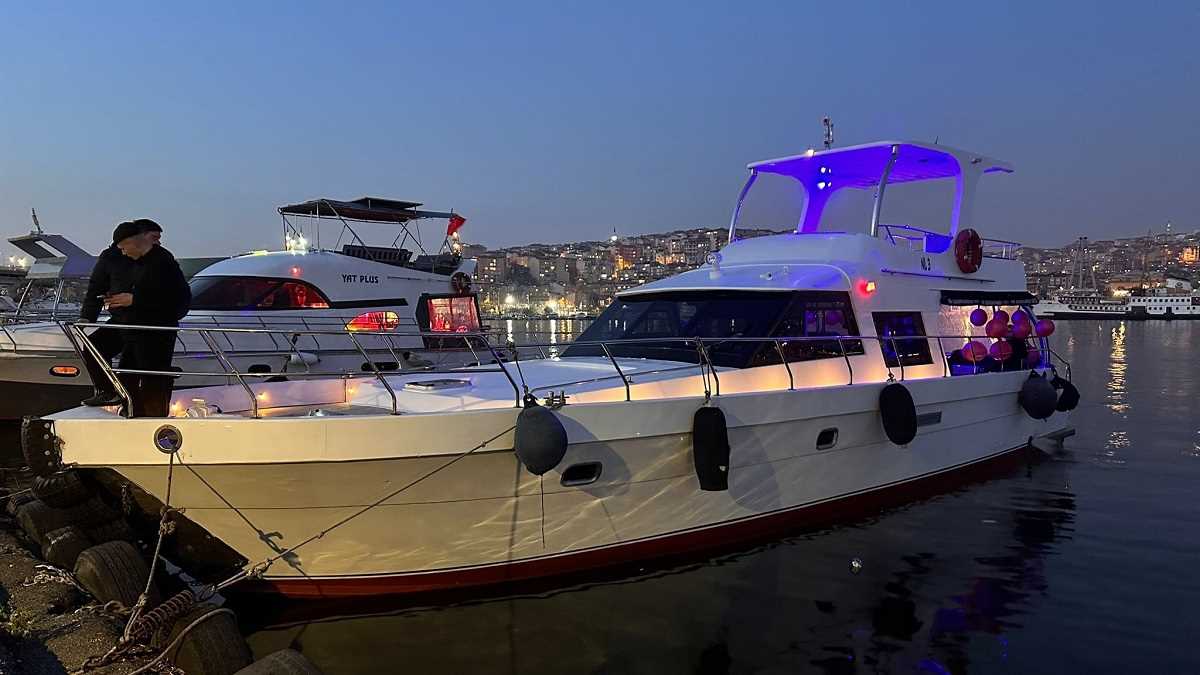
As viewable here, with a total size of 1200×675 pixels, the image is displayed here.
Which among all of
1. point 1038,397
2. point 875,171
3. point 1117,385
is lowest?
point 1117,385

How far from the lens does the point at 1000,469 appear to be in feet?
33.7

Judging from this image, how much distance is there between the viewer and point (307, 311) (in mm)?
14188

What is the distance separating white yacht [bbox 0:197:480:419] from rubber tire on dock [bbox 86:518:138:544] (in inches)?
131

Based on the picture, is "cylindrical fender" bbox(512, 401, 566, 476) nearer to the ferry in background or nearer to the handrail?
the handrail

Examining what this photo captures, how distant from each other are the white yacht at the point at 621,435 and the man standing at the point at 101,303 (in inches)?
12.9

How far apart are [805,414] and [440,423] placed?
3512 millimetres

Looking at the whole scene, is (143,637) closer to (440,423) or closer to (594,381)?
(440,423)

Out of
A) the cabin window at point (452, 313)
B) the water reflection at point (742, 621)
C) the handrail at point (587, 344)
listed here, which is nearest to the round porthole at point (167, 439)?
the handrail at point (587, 344)

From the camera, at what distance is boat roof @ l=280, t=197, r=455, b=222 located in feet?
54.6

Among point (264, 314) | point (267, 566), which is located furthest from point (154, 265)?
point (264, 314)

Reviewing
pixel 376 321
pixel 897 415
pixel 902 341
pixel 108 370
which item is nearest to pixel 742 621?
pixel 897 415

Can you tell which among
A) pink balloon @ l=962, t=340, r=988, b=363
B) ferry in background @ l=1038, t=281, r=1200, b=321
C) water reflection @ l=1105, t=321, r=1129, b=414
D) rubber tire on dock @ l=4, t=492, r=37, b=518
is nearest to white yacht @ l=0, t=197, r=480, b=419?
rubber tire on dock @ l=4, t=492, r=37, b=518

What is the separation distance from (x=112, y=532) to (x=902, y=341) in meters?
8.56

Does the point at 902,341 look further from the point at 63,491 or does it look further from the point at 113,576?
the point at 63,491
